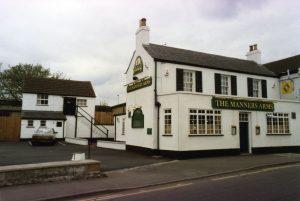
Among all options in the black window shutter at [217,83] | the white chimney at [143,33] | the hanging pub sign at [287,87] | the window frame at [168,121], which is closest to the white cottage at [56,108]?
the white chimney at [143,33]

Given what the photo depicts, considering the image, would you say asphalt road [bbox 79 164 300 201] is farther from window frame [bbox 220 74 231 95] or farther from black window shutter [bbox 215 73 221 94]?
window frame [bbox 220 74 231 95]

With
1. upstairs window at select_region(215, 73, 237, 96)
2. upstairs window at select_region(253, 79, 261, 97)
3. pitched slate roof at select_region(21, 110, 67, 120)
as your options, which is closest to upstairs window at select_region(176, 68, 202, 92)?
upstairs window at select_region(215, 73, 237, 96)

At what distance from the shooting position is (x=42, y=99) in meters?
31.2

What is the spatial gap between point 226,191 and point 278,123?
14.4m

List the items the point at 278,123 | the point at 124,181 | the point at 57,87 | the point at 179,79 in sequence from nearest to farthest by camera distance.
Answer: the point at 124,181
the point at 179,79
the point at 278,123
the point at 57,87

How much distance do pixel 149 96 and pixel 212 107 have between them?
4403 millimetres

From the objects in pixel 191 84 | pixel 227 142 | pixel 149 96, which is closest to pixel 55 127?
pixel 149 96

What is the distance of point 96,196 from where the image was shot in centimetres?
A: 791

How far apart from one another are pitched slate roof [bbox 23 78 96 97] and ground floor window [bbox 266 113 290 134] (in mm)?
21651

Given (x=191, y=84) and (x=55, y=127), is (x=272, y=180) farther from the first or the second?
(x=55, y=127)

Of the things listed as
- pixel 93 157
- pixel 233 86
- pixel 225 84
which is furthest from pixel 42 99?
pixel 233 86

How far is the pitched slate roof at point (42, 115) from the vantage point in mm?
28539

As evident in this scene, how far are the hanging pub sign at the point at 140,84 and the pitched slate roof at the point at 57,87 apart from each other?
13.5 meters

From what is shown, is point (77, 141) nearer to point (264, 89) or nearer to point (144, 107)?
point (144, 107)
